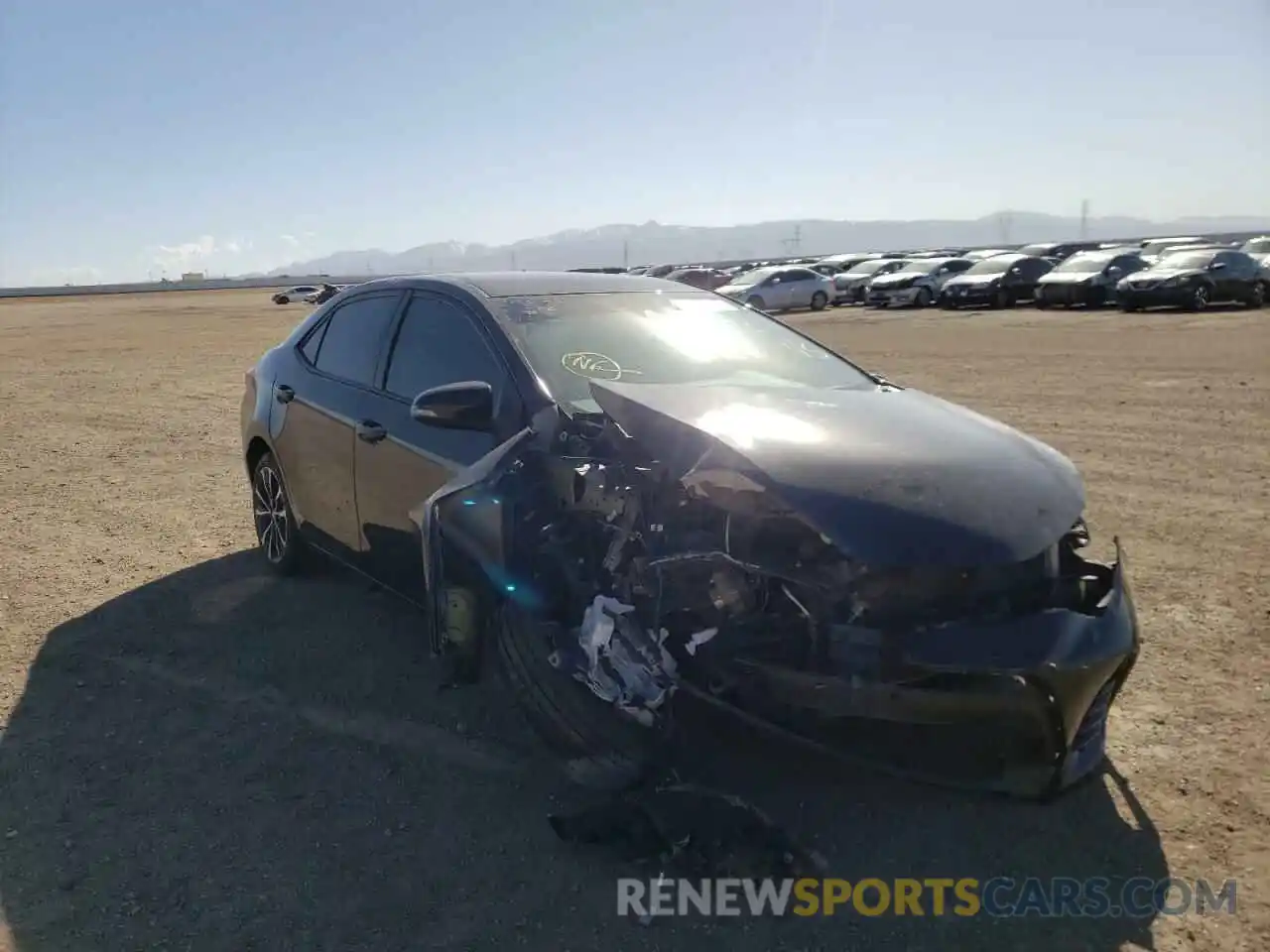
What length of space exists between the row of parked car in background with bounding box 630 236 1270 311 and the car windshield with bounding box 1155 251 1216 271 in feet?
0.09

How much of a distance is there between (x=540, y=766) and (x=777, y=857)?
969 mm

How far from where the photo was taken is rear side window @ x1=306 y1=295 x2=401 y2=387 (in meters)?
4.59

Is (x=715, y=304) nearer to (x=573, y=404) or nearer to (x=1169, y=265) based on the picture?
(x=573, y=404)

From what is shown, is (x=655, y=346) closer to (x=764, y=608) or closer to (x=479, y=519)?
(x=479, y=519)

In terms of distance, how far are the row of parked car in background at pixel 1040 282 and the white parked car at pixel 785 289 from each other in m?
0.03

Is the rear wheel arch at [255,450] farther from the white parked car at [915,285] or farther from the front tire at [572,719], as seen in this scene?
the white parked car at [915,285]

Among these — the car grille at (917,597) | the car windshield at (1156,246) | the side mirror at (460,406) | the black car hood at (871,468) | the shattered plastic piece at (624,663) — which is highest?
the car windshield at (1156,246)

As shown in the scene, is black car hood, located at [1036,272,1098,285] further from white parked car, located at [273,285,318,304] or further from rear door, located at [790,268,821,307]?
white parked car, located at [273,285,318,304]

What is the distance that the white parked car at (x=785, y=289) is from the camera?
30409mm

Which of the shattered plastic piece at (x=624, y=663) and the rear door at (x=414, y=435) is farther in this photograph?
the rear door at (x=414, y=435)

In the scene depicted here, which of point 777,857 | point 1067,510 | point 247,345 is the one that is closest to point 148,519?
point 777,857

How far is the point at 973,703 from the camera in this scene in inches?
102

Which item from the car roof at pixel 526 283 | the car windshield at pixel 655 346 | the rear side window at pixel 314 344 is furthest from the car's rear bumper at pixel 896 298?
the rear side window at pixel 314 344

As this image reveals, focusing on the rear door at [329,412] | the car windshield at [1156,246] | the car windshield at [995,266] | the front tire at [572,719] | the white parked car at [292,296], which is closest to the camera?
the front tire at [572,719]
